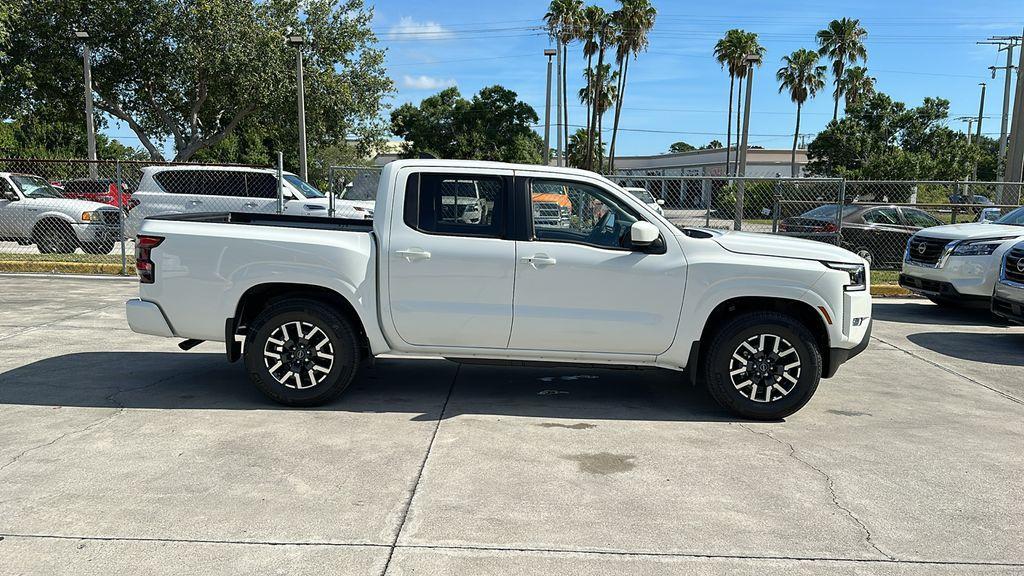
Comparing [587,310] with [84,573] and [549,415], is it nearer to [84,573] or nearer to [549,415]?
[549,415]

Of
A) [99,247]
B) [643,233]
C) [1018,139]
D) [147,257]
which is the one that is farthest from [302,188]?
[1018,139]

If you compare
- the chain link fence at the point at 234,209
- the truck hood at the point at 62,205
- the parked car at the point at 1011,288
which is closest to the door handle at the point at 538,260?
the parked car at the point at 1011,288

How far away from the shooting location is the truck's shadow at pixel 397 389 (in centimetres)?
598

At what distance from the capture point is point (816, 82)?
180ft

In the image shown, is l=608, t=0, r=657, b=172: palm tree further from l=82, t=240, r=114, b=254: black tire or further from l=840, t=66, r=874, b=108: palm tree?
l=82, t=240, r=114, b=254: black tire

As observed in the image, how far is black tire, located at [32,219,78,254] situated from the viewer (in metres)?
14.9

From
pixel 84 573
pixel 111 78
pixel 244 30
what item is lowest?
pixel 84 573

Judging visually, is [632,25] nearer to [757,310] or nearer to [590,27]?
[590,27]

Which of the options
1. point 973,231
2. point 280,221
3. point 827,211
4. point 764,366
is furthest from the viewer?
point 827,211

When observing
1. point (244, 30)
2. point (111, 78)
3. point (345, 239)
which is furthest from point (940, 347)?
point (111, 78)

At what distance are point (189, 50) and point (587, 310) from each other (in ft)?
88.9

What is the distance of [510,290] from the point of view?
5723mm

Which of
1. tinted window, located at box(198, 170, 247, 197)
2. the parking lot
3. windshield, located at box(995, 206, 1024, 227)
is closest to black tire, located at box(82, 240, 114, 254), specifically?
tinted window, located at box(198, 170, 247, 197)

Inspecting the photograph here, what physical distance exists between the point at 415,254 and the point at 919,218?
44.5 feet
